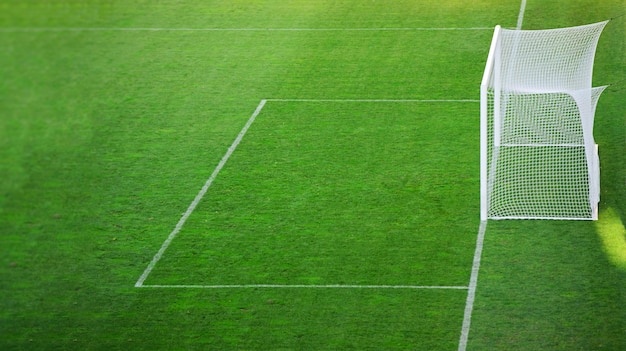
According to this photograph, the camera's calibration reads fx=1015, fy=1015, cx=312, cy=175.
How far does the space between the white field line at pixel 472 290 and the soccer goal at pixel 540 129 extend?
278 mm

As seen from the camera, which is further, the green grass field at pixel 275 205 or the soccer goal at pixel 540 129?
the soccer goal at pixel 540 129

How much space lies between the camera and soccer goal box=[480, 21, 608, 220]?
8.08 m

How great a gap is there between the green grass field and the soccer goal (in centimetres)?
24

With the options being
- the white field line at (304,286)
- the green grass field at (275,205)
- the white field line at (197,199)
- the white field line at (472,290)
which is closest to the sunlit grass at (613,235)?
the green grass field at (275,205)

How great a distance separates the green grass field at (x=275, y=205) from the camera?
6152mm

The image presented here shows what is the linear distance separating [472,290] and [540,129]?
3011mm

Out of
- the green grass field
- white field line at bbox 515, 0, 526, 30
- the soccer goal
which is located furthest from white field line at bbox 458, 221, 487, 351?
white field line at bbox 515, 0, 526, 30

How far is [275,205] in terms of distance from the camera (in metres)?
8.47

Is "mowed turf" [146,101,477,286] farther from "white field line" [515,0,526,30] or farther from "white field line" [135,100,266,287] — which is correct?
"white field line" [515,0,526,30]

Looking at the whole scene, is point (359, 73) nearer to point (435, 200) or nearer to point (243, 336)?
point (435, 200)

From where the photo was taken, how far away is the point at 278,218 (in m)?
8.20

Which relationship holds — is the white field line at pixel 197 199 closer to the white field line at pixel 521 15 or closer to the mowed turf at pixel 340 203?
the mowed turf at pixel 340 203

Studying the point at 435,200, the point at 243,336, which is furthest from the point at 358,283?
the point at 435,200

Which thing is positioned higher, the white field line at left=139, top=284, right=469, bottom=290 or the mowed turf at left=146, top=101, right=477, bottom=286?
the white field line at left=139, top=284, right=469, bottom=290
